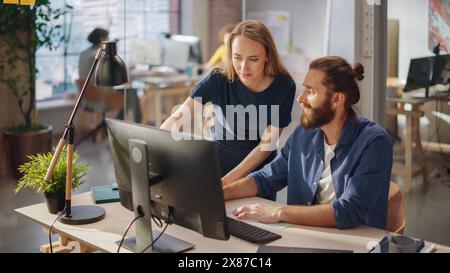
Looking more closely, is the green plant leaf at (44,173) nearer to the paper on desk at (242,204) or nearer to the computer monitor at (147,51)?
the paper on desk at (242,204)

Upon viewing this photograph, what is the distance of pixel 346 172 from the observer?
8.14ft

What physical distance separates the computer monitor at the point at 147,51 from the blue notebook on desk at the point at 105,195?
4553 millimetres

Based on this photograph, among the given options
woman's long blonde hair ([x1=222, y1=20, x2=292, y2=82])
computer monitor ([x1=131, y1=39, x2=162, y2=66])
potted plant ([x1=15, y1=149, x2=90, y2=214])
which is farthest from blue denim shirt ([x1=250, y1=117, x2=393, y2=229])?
computer monitor ([x1=131, y1=39, x2=162, y2=66])

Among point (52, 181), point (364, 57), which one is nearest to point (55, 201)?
point (52, 181)

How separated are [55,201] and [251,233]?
82 centimetres

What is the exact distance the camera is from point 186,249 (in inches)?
86.4

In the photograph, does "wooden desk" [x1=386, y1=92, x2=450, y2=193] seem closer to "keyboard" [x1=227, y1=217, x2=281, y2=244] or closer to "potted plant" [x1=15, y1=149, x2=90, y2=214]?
"keyboard" [x1=227, y1=217, x2=281, y2=244]

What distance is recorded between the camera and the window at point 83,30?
7.22 metres

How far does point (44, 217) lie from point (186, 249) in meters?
0.69

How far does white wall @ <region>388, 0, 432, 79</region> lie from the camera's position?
3881 mm

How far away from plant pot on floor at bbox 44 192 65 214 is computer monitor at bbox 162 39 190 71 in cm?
440

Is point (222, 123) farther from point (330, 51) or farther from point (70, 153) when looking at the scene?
point (330, 51)

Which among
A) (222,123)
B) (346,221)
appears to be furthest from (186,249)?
(222,123)

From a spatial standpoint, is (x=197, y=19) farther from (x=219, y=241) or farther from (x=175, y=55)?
(x=219, y=241)
